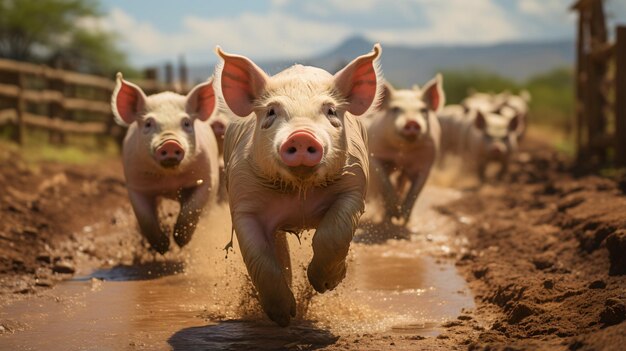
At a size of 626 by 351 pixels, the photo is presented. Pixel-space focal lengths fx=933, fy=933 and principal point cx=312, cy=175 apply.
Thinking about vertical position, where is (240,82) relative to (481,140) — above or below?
below

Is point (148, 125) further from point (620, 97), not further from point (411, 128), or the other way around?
point (620, 97)

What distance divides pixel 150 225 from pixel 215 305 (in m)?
1.79

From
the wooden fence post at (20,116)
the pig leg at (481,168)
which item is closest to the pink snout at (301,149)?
the pig leg at (481,168)

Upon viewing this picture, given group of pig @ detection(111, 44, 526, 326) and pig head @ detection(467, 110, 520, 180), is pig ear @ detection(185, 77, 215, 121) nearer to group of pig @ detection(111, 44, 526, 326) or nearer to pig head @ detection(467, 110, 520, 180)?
group of pig @ detection(111, 44, 526, 326)

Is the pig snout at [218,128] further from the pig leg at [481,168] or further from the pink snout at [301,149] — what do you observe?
the pig leg at [481,168]

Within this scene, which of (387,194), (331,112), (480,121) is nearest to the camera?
(331,112)

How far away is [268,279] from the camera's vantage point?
491cm

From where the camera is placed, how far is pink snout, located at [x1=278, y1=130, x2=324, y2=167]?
4539 mm

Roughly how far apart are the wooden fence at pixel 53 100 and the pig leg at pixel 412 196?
12.1 feet

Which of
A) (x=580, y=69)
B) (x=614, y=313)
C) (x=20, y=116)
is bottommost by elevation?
(x=614, y=313)

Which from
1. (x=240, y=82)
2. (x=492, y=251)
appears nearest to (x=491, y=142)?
(x=492, y=251)

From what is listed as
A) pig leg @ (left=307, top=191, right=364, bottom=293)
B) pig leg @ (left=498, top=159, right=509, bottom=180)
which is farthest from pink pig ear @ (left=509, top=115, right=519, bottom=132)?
pig leg @ (left=307, top=191, right=364, bottom=293)

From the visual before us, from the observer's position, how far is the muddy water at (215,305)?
5004mm

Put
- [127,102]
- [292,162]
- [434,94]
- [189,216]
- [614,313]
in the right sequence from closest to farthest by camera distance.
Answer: [614,313]
[292,162]
[189,216]
[127,102]
[434,94]
